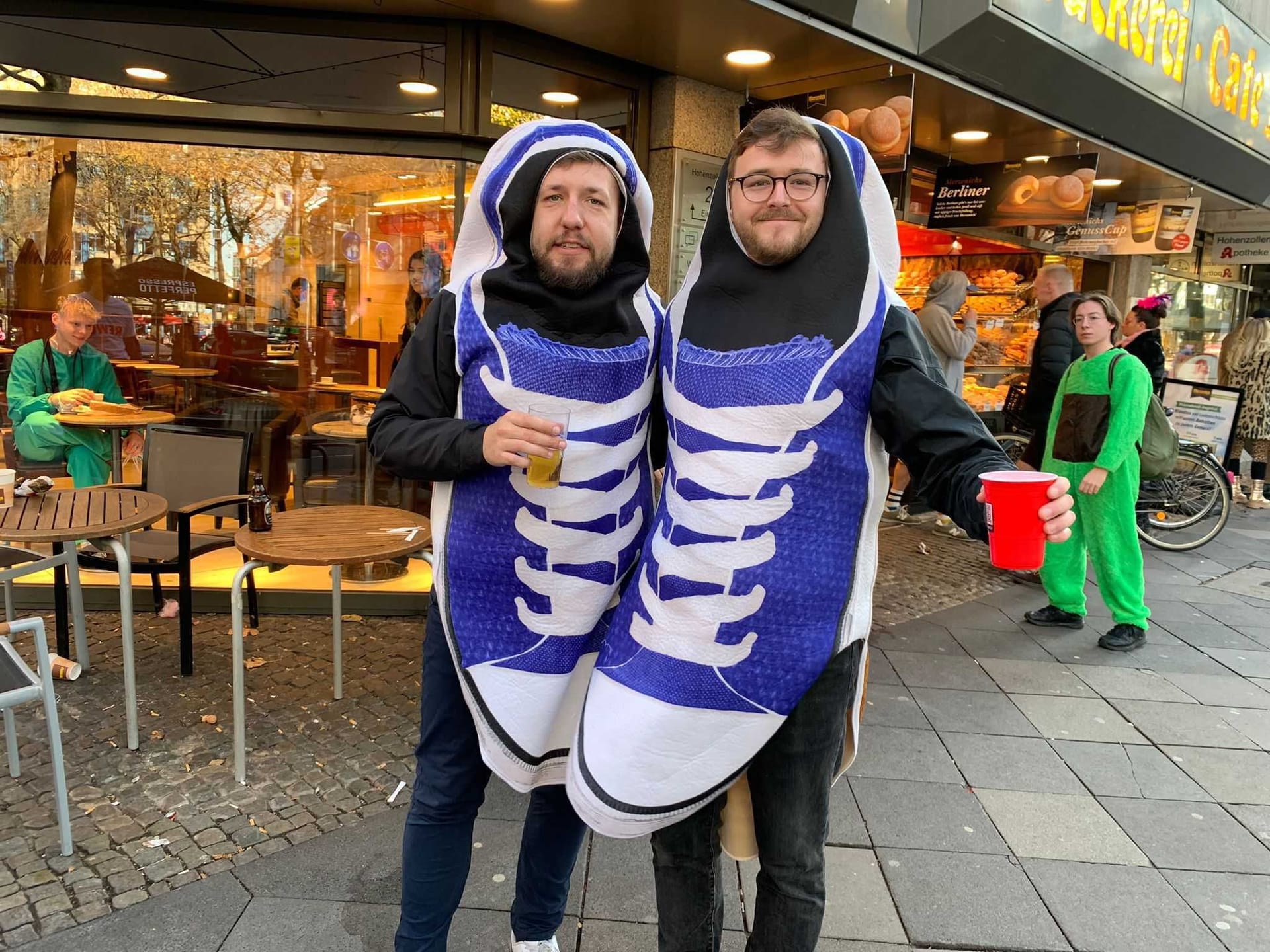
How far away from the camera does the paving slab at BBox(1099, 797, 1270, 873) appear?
2.89m

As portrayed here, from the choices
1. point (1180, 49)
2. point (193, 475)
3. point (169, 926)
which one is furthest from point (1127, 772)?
point (1180, 49)

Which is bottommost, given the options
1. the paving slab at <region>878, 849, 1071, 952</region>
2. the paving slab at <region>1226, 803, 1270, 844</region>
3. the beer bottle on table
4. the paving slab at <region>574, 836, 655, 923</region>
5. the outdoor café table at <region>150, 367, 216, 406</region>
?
the paving slab at <region>574, 836, 655, 923</region>

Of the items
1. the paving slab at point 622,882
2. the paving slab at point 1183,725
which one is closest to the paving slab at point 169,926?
the paving slab at point 622,882

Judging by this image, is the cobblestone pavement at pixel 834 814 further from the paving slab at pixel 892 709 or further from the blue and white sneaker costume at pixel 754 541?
the blue and white sneaker costume at pixel 754 541

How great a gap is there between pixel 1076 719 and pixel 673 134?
13.2ft

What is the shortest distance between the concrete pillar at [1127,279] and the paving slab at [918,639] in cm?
737

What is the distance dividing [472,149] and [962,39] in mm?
3139

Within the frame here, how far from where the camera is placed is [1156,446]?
544cm

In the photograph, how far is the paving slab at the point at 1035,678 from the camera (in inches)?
170

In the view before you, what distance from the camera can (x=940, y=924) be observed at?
2.48 metres

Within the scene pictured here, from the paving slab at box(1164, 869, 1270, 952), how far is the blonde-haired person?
792cm

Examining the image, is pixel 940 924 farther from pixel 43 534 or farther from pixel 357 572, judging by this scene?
Answer: pixel 357 572

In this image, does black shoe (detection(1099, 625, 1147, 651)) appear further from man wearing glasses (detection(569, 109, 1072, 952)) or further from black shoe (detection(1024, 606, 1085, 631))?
man wearing glasses (detection(569, 109, 1072, 952))

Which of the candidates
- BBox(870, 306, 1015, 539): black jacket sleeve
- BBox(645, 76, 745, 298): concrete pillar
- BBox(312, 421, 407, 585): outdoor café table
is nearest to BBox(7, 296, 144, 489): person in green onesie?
BBox(312, 421, 407, 585): outdoor café table
